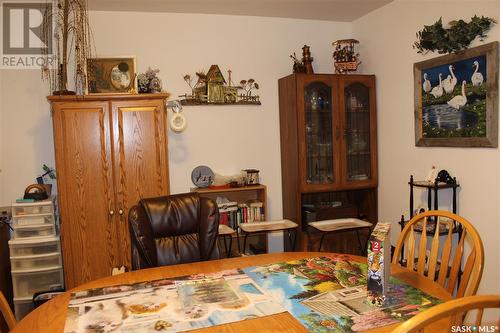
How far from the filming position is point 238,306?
1468mm

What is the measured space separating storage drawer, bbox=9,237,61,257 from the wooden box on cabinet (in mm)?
2057

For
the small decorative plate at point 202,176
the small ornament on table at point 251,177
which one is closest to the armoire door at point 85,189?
the small decorative plate at point 202,176

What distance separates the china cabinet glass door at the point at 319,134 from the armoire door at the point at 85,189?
5.73ft

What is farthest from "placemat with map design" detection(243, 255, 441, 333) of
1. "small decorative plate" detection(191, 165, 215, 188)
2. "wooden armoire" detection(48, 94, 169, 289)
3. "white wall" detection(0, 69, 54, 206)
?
"white wall" detection(0, 69, 54, 206)

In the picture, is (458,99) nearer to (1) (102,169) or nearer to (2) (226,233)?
(2) (226,233)

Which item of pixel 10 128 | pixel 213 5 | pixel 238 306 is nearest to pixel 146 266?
pixel 238 306

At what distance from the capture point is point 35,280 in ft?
10.3

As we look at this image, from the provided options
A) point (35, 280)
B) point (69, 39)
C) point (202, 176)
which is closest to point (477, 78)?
point (202, 176)

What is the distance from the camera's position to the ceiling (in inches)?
135

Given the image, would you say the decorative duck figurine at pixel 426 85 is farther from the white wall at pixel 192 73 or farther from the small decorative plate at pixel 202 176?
the small decorative plate at pixel 202 176

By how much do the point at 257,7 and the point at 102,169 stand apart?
1962 mm

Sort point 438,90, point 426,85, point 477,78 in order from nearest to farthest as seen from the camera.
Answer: point 477,78 < point 438,90 < point 426,85

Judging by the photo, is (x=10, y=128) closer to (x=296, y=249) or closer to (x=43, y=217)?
(x=43, y=217)

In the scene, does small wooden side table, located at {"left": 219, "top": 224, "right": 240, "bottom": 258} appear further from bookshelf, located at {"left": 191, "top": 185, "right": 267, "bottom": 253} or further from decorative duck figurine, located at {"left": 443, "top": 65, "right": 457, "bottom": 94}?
decorative duck figurine, located at {"left": 443, "top": 65, "right": 457, "bottom": 94}
